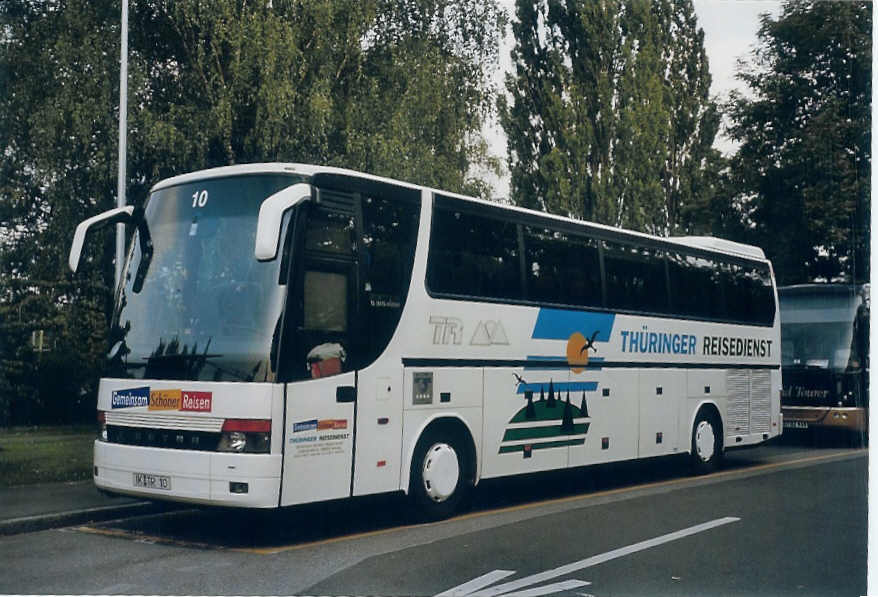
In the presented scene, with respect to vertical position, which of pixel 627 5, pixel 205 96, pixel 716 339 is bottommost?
pixel 716 339

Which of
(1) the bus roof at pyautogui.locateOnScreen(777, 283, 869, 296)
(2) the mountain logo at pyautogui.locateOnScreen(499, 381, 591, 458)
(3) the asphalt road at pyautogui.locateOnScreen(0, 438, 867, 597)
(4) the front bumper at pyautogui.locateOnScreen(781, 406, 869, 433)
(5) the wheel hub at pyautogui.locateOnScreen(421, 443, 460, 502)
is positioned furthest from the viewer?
(1) the bus roof at pyautogui.locateOnScreen(777, 283, 869, 296)

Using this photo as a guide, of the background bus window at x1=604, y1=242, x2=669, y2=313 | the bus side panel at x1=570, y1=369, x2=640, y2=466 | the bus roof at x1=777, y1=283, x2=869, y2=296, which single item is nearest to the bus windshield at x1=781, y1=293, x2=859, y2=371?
the bus roof at x1=777, y1=283, x2=869, y2=296

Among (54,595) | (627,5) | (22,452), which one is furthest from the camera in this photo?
(627,5)

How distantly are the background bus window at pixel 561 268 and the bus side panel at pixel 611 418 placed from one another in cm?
96

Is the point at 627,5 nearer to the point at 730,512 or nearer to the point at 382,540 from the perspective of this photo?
the point at 730,512

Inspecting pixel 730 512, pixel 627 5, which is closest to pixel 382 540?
pixel 730 512

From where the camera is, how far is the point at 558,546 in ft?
29.6

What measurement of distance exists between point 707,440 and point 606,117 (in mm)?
12058

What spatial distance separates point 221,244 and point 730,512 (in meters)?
5.93

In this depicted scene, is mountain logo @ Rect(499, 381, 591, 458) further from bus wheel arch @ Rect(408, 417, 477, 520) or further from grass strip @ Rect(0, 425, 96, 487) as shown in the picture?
grass strip @ Rect(0, 425, 96, 487)

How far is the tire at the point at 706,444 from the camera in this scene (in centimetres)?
1484

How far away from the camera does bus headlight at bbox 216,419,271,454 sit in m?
8.54

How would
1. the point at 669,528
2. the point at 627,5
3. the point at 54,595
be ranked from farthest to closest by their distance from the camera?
the point at 627,5 < the point at 669,528 < the point at 54,595

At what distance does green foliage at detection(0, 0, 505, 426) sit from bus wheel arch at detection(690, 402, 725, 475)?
7993 mm
